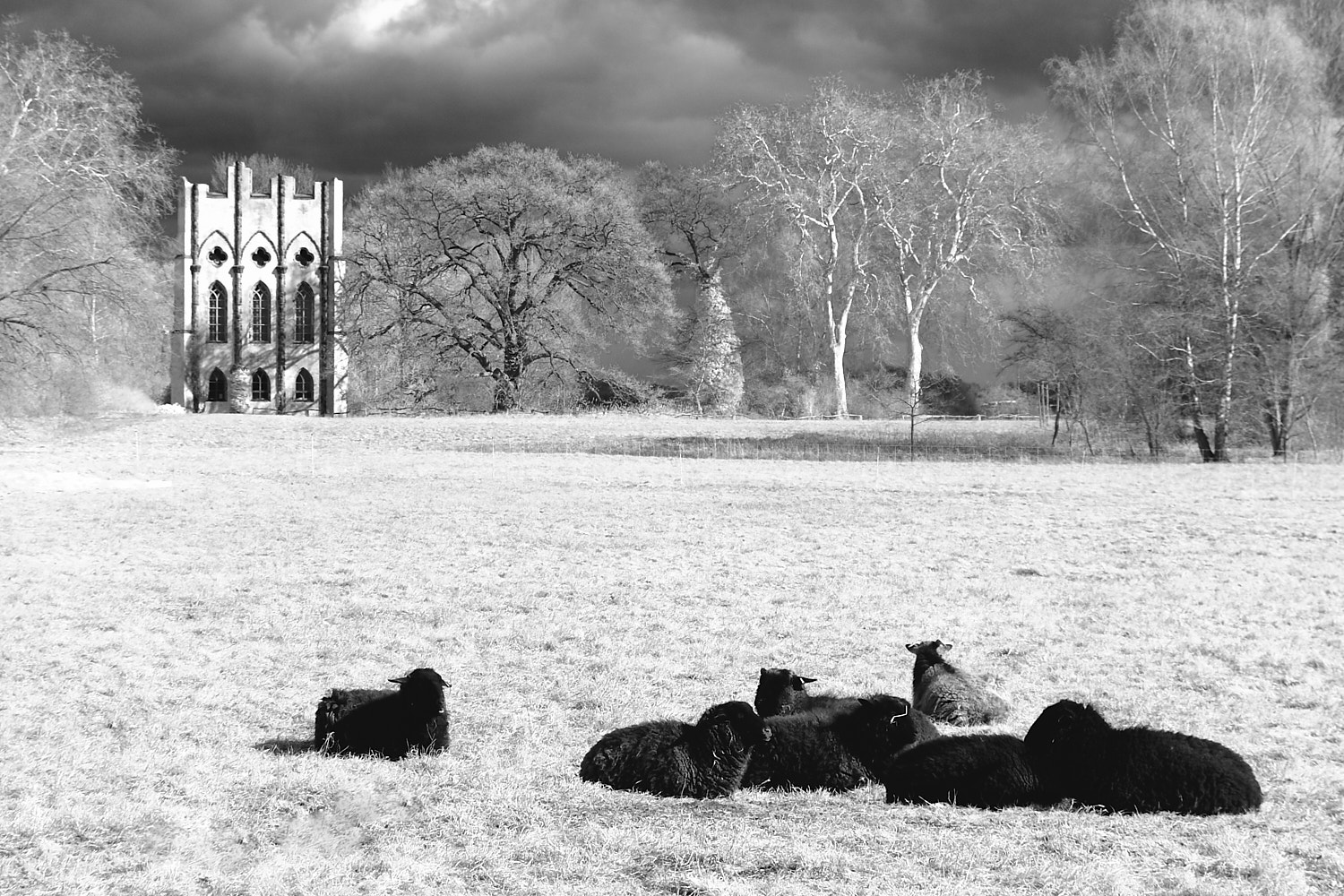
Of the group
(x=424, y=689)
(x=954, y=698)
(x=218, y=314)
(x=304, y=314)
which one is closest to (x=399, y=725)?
(x=424, y=689)

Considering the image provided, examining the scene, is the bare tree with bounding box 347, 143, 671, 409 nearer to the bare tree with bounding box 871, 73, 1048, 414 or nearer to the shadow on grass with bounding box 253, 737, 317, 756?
the bare tree with bounding box 871, 73, 1048, 414

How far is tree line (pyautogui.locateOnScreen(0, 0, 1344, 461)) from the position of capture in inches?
1005

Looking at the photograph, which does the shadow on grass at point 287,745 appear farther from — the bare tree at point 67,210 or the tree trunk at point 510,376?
the tree trunk at point 510,376

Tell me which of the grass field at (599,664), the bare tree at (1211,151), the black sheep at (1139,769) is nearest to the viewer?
the grass field at (599,664)

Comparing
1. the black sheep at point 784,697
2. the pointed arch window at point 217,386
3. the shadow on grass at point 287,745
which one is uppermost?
the pointed arch window at point 217,386

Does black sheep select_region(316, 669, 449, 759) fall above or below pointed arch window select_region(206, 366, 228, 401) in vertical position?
below

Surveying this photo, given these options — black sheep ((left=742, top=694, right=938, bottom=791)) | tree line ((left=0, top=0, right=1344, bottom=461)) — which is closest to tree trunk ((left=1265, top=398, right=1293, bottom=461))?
tree line ((left=0, top=0, right=1344, bottom=461))

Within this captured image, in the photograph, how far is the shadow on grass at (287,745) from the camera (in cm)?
604

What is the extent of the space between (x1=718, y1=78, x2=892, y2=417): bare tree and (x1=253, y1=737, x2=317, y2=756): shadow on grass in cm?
3730

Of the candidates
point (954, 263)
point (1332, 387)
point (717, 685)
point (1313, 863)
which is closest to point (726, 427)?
point (954, 263)

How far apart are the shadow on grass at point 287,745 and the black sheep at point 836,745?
94.2 inches

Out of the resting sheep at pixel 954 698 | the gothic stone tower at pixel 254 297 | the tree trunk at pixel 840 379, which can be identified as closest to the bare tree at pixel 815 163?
the tree trunk at pixel 840 379

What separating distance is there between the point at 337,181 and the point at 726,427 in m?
27.6

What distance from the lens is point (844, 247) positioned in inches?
1789
